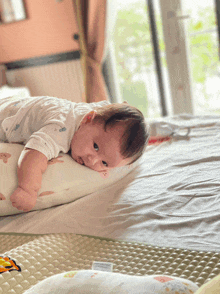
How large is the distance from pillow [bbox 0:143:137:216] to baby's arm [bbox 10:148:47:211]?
31 mm

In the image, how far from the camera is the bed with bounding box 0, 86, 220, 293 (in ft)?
2.05

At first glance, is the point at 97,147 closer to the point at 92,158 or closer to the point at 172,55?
the point at 92,158

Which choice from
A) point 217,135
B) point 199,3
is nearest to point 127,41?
point 199,3

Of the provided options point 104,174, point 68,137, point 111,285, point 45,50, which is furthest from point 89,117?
point 45,50

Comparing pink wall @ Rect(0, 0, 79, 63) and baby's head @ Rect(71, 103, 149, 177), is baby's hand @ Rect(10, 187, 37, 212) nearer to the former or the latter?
baby's head @ Rect(71, 103, 149, 177)

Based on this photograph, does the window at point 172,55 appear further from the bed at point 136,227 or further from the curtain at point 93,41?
the bed at point 136,227

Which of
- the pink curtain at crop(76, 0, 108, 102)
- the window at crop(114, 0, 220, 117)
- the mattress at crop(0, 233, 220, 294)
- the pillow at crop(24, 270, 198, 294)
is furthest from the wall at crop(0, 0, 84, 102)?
the pillow at crop(24, 270, 198, 294)

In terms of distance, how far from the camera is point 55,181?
986 mm

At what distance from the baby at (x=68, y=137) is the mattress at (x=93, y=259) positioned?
213 mm

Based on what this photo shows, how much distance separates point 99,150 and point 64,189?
0.17 m

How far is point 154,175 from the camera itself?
113 centimetres

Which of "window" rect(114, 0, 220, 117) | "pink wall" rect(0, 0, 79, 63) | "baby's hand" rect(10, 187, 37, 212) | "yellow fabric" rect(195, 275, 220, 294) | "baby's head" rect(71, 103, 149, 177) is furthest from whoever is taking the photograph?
"pink wall" rect(0, 0, 79, 63)

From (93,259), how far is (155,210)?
26cm

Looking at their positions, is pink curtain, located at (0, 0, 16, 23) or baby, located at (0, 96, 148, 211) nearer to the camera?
baby, located at (0, 96, 148, 211)
